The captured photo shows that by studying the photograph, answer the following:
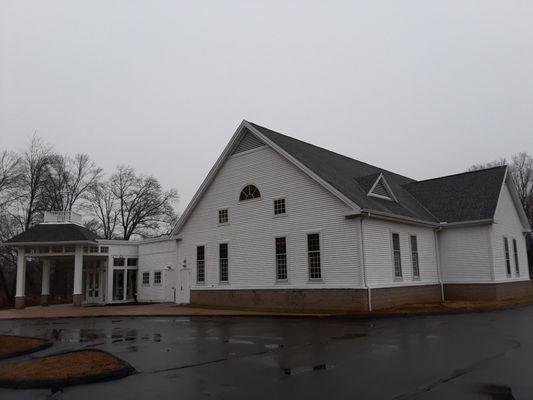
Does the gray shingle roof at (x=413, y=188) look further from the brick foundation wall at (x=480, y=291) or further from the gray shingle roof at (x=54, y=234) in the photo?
the gray shingle roof at (x=54, y=234)

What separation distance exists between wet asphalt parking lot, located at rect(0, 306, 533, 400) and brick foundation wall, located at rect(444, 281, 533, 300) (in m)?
8.13

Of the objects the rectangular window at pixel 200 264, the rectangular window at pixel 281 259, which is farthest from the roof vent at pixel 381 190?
the rectangular window at pixel 200 264

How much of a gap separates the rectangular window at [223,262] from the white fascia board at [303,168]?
6.49 metres

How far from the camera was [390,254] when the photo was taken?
74.3 ft

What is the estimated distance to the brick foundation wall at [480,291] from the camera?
25281 mm

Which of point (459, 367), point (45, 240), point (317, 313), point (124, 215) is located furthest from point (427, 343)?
point (124, 215)

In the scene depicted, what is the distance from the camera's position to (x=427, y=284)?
25453mm

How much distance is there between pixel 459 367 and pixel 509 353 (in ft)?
7.20

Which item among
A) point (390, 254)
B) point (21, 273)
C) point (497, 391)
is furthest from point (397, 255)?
point (21, 273)

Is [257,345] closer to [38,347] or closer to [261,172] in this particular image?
[38,347]

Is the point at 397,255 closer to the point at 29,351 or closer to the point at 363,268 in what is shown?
the point at 363,268

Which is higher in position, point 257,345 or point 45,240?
point 45,240

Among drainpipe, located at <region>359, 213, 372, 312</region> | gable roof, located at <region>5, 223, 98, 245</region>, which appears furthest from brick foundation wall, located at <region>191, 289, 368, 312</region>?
gable roof, located at <region>5, 223, 98, 245</region>

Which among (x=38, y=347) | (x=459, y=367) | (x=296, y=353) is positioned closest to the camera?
(x=459, y=367)
